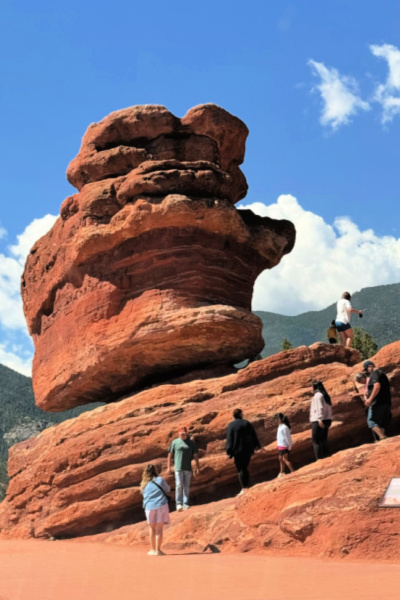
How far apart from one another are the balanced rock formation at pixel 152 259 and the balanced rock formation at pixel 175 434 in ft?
5.84

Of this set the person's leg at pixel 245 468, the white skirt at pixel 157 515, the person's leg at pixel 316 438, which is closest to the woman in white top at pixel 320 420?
the person's leg at pixel 316 438

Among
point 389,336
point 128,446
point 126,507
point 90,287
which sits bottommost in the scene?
point 126,507

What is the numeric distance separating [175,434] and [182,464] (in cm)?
169

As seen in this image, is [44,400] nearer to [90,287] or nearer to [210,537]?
[90,287]

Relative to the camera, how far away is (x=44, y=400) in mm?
25094

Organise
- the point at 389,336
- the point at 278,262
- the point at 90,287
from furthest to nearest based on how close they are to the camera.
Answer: the point at 389,336, the point at 278,262, the point at 90,287

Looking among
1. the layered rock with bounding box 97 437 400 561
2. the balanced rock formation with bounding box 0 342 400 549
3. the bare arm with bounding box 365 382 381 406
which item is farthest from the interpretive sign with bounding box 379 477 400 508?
the balanced rock formation with bounding box 0 342 400 549

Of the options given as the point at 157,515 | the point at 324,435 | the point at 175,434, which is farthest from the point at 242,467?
the point at 157,515

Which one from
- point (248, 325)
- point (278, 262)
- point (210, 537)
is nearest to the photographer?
point (210, 537)

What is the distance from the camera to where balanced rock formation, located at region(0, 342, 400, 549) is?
1695 centimetres

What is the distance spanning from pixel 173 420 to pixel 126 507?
251 cm

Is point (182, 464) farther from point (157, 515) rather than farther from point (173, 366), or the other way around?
point (173, 366)

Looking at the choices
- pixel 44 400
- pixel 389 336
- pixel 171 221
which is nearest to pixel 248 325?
pixel 171 221

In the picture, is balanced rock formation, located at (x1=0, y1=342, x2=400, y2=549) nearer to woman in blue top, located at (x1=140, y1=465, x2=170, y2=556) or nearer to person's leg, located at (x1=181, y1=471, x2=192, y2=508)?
person's leg, located at (x1=181, y1=471, x2=192, y2=508)
